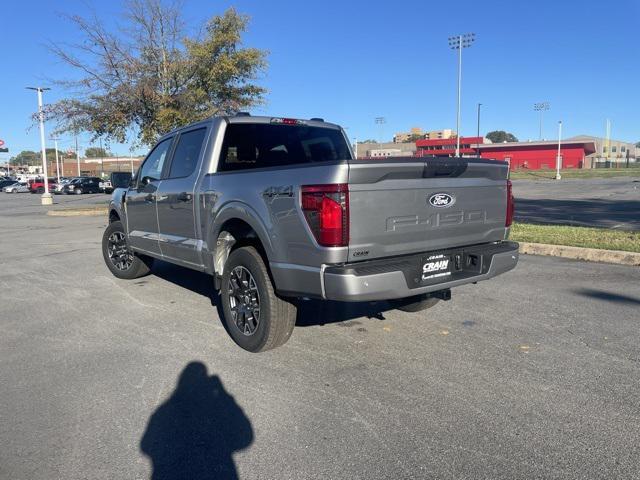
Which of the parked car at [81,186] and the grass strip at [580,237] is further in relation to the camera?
the parked car at [81,186]

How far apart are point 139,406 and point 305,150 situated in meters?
3.17

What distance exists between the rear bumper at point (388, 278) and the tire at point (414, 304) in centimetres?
107

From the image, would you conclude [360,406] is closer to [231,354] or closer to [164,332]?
[231,354]

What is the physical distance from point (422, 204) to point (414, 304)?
182 centimetres

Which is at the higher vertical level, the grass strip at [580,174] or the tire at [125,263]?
the grass strip at [580,174]

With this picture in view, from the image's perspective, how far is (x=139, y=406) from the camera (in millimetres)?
3527

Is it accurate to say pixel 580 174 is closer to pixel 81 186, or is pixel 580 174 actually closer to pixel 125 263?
pixel 81 186

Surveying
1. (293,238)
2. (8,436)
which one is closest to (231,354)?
(293,238)

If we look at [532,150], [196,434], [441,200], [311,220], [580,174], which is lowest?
[196,434]

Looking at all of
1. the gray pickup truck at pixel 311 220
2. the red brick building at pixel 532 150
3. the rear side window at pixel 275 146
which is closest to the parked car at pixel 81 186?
the gray pickup truck at pixel 311 220

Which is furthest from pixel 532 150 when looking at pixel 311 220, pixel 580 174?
pixel 311 220

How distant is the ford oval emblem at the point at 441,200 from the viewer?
3.97 meters

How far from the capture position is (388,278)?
3.62m

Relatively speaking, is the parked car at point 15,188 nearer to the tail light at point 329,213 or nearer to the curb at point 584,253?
the curb at point 584,253
